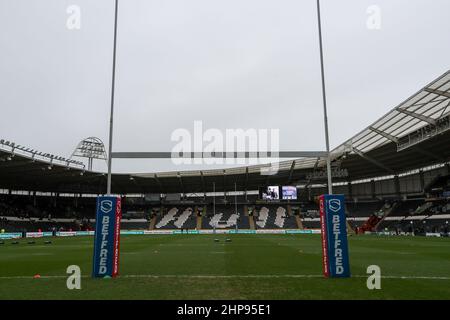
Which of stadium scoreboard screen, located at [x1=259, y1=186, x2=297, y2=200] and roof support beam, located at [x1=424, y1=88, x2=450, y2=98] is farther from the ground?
roof support beam, located at [x1=424, y1=88, x2=450, y2=98]

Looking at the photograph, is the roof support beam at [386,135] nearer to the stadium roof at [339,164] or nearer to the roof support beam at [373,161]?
the stadium roof at [339,164]

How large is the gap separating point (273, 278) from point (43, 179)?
57784 mm

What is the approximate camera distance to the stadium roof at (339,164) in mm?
33781

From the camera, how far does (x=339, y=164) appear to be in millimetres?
53438

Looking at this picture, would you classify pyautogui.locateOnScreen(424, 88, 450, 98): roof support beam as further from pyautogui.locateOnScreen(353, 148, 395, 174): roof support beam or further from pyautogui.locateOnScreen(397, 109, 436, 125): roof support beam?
pyautogui.locateOnScreen(353, 148, 395, 174): roof support beam

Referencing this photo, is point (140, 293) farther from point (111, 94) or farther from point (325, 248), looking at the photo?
point (111, 94)

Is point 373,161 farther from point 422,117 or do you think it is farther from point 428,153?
point 422,117

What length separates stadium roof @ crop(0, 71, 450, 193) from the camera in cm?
3378

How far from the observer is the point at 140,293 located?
796 centimetres

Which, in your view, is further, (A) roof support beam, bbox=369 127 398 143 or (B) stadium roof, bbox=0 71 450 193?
(A) roof support beam, bbox=369 127 398 143

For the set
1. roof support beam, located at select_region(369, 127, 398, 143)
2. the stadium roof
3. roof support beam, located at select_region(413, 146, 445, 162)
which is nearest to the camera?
the stadium roof

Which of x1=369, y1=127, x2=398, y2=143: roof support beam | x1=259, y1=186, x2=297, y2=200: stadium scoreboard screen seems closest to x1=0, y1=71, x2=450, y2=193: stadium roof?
x1=369, y1=127, x2=398, y2=143: roof support beam

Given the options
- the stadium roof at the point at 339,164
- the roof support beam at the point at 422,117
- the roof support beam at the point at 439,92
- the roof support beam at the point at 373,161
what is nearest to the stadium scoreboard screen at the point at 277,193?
the stadium roof at the point at 339,164
